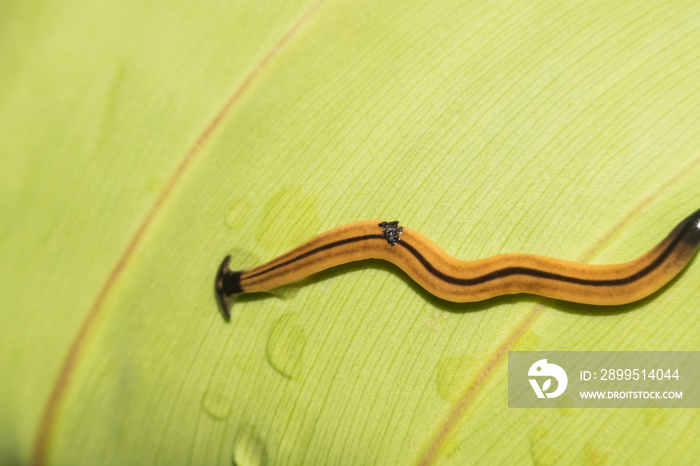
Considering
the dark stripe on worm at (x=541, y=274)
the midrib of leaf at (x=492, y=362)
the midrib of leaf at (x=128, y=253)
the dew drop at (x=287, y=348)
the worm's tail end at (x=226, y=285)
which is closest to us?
the midrib of leaf at (x=492, y=362)

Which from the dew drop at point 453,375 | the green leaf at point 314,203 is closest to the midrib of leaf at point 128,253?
the green leaf at point 314,203

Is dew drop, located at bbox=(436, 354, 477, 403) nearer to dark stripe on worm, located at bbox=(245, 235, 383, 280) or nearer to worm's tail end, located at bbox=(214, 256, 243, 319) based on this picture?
dark stripe on worm, located at bbox=(245, 235, 383, 280)

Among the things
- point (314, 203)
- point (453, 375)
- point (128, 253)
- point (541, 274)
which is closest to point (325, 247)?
point (314, 203)

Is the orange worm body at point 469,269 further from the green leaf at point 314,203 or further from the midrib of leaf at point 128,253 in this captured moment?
the midrib of leaf at point 128,253

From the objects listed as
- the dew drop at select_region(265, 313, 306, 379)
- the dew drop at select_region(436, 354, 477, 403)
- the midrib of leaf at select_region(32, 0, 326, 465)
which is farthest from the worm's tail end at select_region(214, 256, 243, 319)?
the dew drop at select_region(436, 354, 477, 403)

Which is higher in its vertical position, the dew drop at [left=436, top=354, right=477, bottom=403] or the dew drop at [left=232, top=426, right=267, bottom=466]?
the dew drop at [left=436, top=354, right=477, bottom=403]

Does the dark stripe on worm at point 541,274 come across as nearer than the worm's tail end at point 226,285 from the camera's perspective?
Yes
